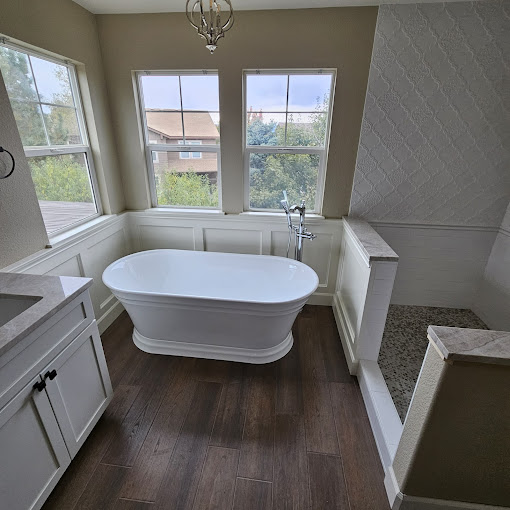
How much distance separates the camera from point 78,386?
1397 millimetres

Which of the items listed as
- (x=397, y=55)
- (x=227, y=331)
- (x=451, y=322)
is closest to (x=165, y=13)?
(x=397, y=55)

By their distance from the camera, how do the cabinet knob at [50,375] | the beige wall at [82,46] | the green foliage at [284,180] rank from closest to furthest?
1. the cabinet knob at [50,375]
2. the beige wall at [82,46]
3. the green foliage at [284,180]

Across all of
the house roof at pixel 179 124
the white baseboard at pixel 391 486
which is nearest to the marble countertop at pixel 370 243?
the white baseboard at pixel 391 486

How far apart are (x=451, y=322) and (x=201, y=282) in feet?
7.41

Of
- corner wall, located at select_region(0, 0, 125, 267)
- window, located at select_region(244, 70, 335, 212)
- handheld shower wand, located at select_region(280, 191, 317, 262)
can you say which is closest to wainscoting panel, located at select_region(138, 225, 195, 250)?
corner wall, located at select_region(0, 0, 125, 267)

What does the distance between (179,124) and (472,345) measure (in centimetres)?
258

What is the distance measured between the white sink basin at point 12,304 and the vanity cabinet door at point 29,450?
36cm

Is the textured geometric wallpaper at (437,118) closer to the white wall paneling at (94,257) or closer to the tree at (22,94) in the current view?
the white wall paneling at (94,257)

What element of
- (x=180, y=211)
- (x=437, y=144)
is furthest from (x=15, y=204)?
(x=437, y=144)

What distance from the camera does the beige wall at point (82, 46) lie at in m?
1.61

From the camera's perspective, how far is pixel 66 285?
136 cm

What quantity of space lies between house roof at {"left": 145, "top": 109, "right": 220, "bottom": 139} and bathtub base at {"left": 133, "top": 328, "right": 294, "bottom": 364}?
5.83ft

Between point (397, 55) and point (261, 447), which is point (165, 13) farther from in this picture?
point (261, 447)

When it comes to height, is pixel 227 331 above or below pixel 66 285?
below
